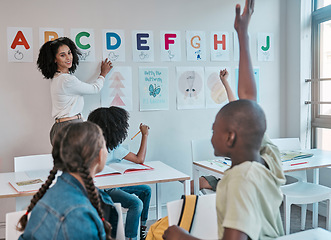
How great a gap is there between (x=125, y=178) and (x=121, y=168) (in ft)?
0.69

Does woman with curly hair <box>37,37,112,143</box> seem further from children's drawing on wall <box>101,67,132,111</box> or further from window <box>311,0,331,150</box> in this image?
window <box>311,0,331,150</box>

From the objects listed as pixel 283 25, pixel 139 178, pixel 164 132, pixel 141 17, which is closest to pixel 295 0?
pixel 283 25

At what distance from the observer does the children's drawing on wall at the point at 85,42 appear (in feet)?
10.6

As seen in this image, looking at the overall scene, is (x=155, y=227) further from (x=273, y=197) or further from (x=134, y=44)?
(x=134, y=44)

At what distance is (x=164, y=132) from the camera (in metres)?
3.58

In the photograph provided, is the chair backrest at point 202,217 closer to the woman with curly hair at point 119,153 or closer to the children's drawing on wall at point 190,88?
the woman with curly hair at point 119,153

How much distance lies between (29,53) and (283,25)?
107 inches

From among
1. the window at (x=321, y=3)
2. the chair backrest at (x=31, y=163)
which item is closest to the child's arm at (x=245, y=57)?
the chair backrest at (x=31, y=163)

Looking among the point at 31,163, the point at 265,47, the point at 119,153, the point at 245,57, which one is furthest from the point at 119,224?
the point at 265,47

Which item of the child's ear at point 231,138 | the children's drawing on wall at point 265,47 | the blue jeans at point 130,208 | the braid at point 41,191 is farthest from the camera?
the children's drawing on wall at point 265,47

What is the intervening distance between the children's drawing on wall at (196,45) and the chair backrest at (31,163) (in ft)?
5.71

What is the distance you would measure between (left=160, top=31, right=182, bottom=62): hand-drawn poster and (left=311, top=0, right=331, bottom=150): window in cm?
150

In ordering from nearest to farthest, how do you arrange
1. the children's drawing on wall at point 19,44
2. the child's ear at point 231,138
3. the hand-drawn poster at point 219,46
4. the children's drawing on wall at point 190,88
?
the child's ear at point 231,138 → the children's drawing on wall at point 19,44 → the children's drawing on wall at point 190,88 → the hand-drawn poster at point 219,46

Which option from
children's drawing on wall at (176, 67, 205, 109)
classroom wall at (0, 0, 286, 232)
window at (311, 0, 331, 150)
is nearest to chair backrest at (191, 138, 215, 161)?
classroom wall at (0, 0, 286, 232)
